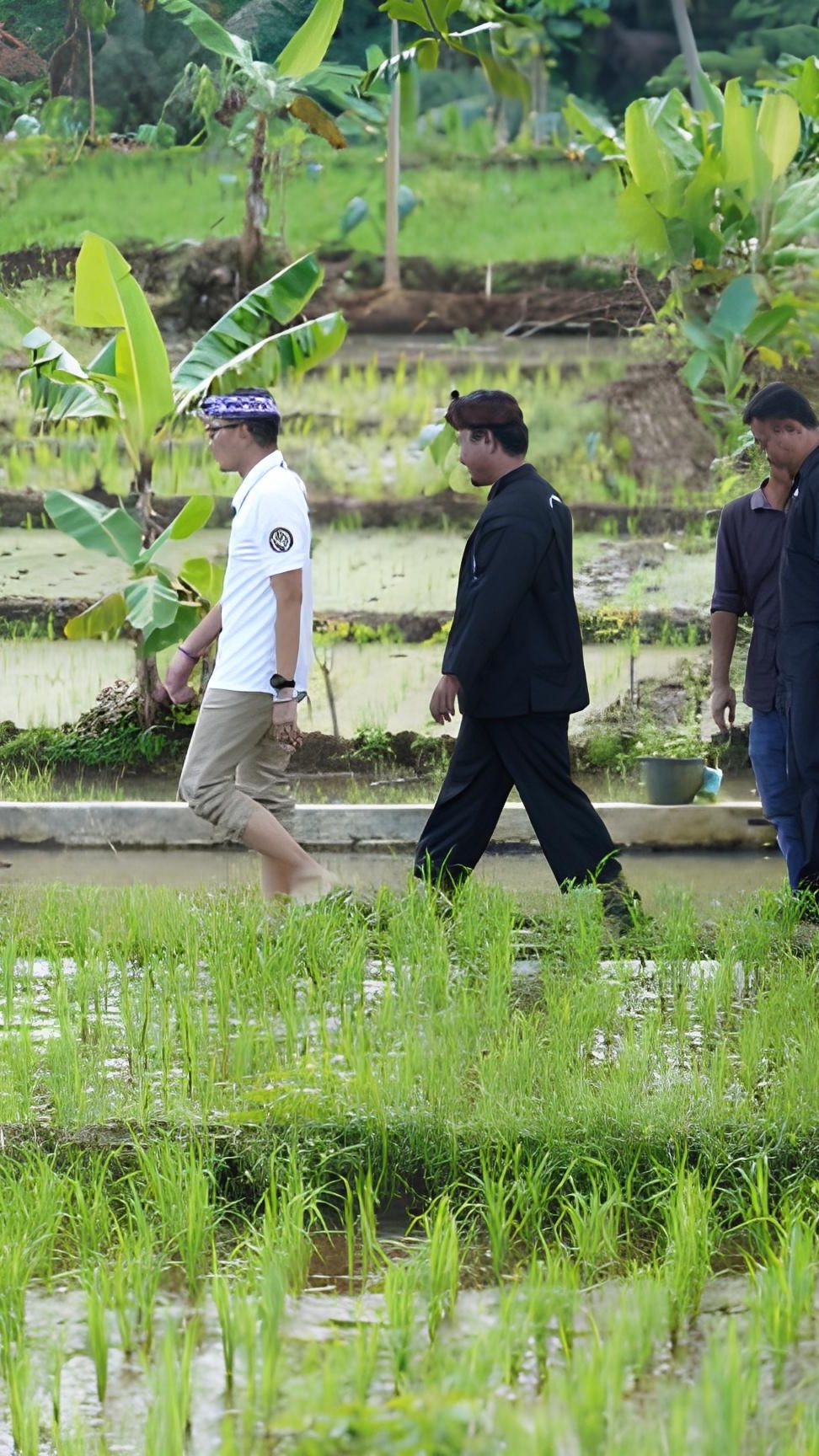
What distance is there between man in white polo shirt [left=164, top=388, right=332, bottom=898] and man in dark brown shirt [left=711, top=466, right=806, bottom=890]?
1.21 meters

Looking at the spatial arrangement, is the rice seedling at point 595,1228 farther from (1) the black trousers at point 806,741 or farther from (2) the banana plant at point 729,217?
(2) the banana plant at point 729,217

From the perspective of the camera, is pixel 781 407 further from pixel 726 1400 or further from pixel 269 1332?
pixel 726 1400

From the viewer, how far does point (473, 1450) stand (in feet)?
6.73

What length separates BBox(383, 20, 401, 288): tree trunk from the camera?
27.7 feet

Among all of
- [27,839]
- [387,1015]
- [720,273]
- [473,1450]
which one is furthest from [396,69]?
[473,1450]

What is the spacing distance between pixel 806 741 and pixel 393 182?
459 cm

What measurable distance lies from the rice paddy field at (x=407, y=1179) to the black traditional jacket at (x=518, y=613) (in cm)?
52

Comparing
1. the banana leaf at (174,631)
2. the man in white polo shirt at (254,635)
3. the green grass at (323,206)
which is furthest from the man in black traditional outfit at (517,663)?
the green grass at (323,206)

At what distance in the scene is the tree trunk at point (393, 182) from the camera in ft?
27.7

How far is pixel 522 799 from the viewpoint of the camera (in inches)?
191

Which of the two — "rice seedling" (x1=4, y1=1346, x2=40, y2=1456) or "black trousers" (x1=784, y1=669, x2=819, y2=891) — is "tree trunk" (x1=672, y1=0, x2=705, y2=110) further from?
"rice seedling" (x1=4, y1=1346, x2=40, y2=1456)

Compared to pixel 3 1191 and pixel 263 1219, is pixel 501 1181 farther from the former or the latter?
pixel 3 1191

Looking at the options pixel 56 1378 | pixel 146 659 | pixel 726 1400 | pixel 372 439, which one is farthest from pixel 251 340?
pixel 726 1400

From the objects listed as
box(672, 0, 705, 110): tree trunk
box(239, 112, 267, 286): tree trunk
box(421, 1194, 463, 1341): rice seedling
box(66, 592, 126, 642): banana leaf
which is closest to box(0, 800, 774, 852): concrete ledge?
box(66, 592, 126, 642): banana leaf
